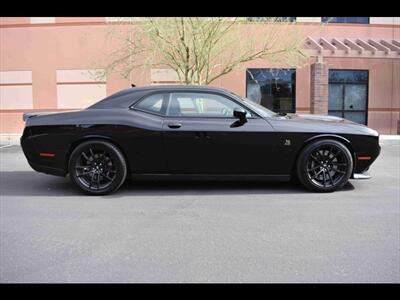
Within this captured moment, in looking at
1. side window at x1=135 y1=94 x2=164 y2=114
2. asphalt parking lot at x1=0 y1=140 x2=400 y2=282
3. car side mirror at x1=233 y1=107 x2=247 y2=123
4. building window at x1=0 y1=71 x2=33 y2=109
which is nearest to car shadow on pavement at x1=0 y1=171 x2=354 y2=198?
asphalt parking lot at x1=0 y1=140 x2=400 y2=282

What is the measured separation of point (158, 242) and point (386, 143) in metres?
11.2

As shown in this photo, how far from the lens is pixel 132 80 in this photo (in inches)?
633

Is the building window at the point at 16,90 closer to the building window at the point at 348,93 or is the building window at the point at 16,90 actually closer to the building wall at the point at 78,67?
the building wall at the point at 78,67

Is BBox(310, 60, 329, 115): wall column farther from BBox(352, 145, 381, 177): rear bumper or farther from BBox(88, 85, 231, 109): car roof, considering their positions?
BBox(88, 85, 231, 109): car roof

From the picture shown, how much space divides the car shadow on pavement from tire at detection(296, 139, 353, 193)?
231 mm

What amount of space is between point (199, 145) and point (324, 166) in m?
1.77

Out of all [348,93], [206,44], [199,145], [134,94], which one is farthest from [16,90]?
[199,145]

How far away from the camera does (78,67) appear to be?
1644cm

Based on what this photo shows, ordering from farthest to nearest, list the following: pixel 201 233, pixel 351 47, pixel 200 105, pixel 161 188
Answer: pixel 351 47 → pixel 161 188 → pixel 200 105 → pixel 201 233

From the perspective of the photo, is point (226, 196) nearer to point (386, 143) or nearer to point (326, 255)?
point (326, 255)

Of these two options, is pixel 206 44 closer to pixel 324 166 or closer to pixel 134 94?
pixel 134 94
